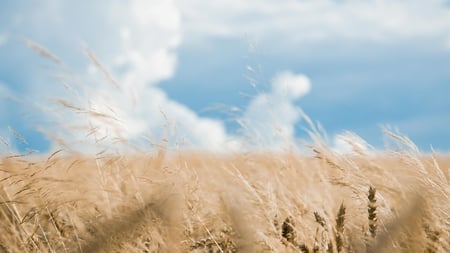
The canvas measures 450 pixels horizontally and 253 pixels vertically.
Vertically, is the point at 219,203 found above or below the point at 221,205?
above

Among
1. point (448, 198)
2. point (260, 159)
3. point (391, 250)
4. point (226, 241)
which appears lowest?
point (391, 250)

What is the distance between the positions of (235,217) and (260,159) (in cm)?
289

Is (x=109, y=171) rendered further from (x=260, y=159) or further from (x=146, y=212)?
(x=146, y=212)

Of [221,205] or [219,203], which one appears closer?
[221,205]

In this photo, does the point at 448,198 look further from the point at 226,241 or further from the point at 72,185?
the point at 72,185

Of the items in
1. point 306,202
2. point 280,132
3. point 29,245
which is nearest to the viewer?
point 29,245

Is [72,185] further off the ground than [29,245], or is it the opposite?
[72,185]

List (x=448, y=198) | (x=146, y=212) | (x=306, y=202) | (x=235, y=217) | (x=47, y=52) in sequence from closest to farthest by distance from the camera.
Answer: (x=235, y=217) → (x=146, y=212) → (x=448, y=198) → (x=306, y=202) → (x=47, y=52)

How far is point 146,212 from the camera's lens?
4.91 ft

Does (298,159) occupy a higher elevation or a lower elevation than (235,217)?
higher

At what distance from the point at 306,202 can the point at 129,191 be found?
0.79 metres

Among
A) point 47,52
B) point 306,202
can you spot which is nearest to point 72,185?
point 47,52

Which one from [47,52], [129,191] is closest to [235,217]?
[129,191]

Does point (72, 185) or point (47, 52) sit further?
point (47, 52)
